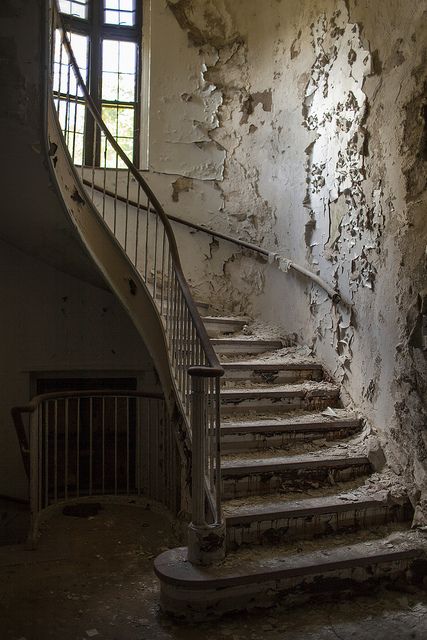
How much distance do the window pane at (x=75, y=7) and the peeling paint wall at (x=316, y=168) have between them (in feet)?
2.97

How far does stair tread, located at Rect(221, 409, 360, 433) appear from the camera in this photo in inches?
139

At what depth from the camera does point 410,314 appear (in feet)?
10.7

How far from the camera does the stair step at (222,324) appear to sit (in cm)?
486

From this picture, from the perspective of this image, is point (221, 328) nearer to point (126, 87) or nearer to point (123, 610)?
point (123, 610)

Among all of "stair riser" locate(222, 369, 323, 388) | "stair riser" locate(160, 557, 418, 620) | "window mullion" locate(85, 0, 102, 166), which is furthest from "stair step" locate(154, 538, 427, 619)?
"window mullion" locate(85, 0, 102, 166)

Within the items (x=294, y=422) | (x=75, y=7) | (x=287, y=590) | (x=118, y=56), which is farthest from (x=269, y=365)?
(x=75, y=7)

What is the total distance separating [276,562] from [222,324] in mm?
2587

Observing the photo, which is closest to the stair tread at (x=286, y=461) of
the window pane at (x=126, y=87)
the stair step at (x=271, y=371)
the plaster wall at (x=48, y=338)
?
the stair step at (x=271, y=371)

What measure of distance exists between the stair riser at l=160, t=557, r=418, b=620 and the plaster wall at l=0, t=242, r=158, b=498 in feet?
10.1

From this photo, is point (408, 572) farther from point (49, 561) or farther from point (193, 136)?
point (193, 136)

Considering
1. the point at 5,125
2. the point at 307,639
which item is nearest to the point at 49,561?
the point at 307,639

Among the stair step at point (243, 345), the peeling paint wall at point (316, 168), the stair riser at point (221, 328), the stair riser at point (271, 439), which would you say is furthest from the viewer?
the stair riser at point (221, 328)

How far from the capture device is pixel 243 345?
460 centimetres

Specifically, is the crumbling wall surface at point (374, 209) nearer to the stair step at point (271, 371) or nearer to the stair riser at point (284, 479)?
the stair step at point (271, 371)
